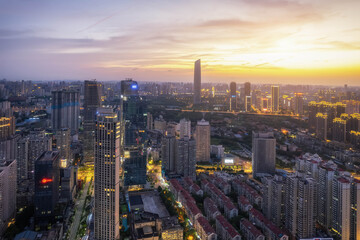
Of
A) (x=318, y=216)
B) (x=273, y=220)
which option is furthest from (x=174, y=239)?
(x=318, y=216)

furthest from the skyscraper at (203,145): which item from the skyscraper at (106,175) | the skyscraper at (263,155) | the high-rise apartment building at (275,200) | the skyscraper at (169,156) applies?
the skyscraper at (106,175)

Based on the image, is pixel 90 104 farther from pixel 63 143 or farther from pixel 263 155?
pixel 263 155

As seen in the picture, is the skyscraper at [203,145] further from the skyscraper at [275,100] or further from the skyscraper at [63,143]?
the skyscraper at [275,100]

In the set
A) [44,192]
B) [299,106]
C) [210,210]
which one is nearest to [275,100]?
[299,106]

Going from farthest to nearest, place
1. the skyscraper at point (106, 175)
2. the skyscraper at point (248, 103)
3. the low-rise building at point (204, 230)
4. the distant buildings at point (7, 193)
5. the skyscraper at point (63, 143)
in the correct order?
the skyscraper at point (248, 103), the skyscraper at point (63, 143), the distant buildings at point (7, 193), the low-rise building at point (204, 230), the skyscraper at point (106, 175)

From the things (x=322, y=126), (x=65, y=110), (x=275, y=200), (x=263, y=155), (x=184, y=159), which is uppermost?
(x=65, y=110)

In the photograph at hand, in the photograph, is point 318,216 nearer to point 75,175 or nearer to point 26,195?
point 75,175

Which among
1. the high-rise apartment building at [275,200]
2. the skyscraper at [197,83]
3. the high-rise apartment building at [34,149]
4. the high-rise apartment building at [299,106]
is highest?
the skyscraper at [197,83]
